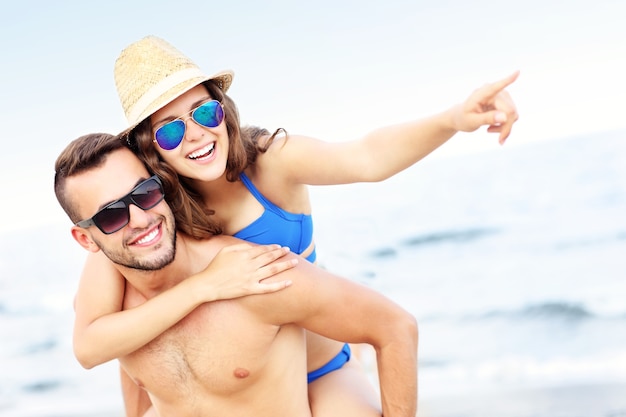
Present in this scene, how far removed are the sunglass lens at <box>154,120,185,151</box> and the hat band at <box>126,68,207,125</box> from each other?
98 millimetres

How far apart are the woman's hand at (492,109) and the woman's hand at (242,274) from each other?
821mm

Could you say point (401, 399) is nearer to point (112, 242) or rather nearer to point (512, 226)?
point (112, 242)

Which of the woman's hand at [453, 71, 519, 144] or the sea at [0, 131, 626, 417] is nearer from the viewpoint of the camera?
the woman's hand at [453, 71, 519, 144]

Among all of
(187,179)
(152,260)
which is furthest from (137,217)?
(187,179)

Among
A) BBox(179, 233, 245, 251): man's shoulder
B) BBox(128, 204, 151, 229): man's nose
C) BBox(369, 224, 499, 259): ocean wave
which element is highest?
BBox(128, 204, 151, 229): man's nose

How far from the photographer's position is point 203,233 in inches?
116

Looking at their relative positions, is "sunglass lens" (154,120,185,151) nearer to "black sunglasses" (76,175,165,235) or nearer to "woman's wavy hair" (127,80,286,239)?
→ "woman's wavy hair" (127,80,286,239)

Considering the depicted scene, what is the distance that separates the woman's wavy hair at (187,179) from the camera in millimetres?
2895

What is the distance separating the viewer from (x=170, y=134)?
2855 millimetres

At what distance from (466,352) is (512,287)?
292 centimetres

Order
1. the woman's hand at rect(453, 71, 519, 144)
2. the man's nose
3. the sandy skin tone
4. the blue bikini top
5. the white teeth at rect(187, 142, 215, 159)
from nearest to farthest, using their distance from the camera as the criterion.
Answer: the woman's hand at rect(453, 71, 519, 144), the sandy skin tone, the man's nose, the white teeth at rect(187, 142, 215, 159), the blue bikini top

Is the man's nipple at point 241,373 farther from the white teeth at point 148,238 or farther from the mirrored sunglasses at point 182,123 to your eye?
the mirrored sunglasses at point 182,123

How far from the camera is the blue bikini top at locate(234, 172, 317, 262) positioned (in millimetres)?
3312

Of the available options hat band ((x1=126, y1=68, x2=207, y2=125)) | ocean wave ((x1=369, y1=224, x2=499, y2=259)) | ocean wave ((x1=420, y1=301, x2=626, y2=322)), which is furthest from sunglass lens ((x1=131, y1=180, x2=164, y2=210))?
ocean wave ((x1=369, y1=224, x2=499, y2=259))
